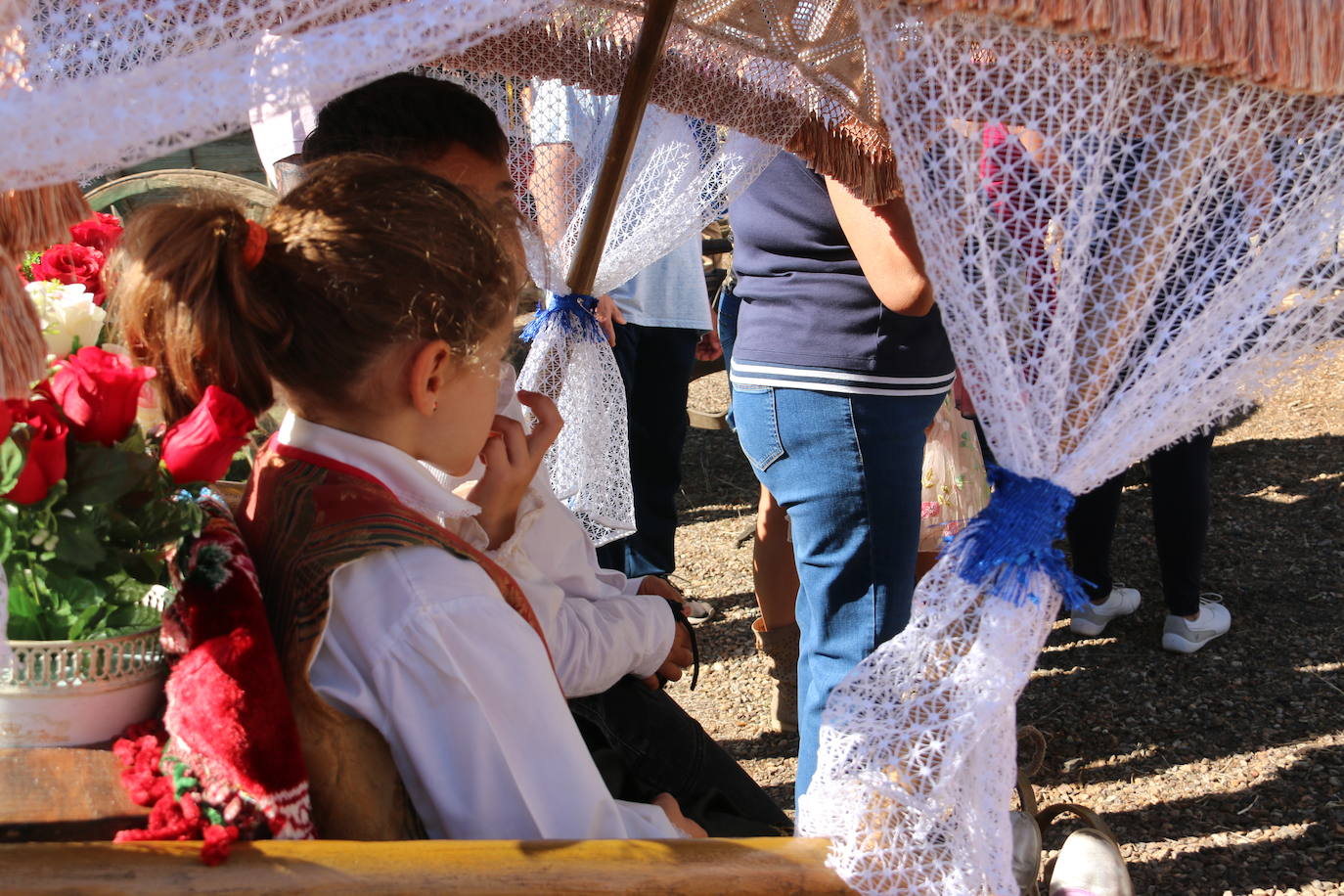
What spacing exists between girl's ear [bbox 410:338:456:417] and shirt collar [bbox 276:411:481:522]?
0.20 ft

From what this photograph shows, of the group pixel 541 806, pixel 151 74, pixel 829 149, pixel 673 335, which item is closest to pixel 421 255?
pixel 151 74

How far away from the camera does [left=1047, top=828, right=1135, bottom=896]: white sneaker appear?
5.99ft

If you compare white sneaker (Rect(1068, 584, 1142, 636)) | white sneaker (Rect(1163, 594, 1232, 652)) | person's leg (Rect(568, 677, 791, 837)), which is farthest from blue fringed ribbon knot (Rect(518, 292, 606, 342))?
white sneaker (Rect(1163, 594, 1232, 652))

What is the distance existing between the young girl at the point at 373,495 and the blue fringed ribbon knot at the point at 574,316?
1.05 m

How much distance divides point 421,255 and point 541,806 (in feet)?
1.93

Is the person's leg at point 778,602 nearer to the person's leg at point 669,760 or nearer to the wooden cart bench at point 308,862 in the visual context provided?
the person's leg at point 669,760

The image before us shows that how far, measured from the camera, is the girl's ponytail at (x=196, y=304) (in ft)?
3.80

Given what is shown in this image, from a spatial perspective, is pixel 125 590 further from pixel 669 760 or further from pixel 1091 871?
pixel 1091 871

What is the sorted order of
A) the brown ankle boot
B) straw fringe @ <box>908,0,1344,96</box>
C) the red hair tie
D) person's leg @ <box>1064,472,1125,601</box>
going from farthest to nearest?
person's leg @ <box>1064,472,1125,601</box>
the brown ankle boot
the red hair tie
straw fringe @ <box>908,0,1344,96</box>

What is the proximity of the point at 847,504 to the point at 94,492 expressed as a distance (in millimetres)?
1335

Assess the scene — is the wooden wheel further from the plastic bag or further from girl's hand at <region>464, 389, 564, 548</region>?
girl's hand at <region>464, 389, 564, 548</region>

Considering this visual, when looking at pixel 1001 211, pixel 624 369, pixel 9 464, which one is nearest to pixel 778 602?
pixel 624 369

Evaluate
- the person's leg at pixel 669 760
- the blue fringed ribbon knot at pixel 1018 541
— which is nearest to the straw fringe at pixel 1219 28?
the blue fringed ribbon knot at pixel 1018 541

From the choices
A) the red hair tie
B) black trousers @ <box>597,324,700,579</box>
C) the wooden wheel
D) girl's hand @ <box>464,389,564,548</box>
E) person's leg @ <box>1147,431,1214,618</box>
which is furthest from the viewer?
the wooden wheel
